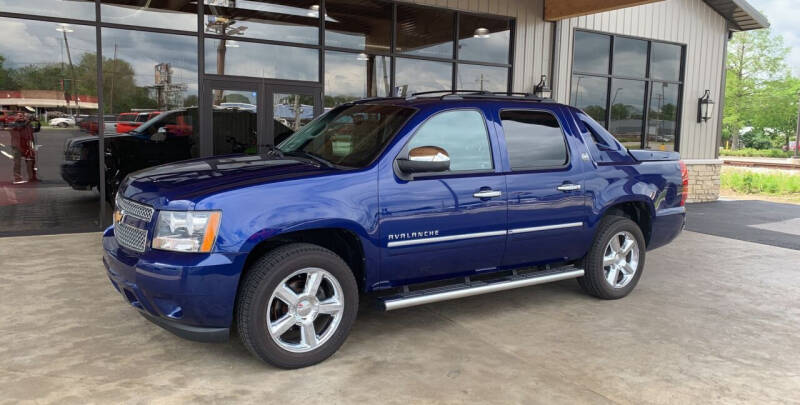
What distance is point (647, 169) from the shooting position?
563cm

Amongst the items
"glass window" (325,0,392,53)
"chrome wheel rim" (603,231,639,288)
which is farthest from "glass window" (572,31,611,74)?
"chrome wheel rim" (603,231,639,288)

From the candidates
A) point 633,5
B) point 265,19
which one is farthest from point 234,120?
point 633,5

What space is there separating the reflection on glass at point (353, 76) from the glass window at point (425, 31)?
0.54m

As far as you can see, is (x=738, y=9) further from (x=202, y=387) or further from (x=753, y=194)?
(x=202, y=387)

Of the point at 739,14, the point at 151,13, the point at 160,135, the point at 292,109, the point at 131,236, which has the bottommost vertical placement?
the point at 131,236

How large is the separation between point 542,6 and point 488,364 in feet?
30.5

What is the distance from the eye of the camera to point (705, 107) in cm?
1399

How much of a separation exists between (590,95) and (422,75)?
397 cm

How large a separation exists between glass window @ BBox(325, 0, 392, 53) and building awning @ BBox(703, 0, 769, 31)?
8.15m

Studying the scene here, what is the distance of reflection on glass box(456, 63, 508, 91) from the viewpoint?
11.3m

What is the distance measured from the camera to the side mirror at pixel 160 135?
887 cm

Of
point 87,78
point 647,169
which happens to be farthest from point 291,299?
point 87,78

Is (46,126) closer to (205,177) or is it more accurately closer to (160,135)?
(160,135)

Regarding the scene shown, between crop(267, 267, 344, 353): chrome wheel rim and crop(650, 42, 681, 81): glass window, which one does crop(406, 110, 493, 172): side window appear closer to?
crop(267, 267, 344, 353): chrome wheel rim
